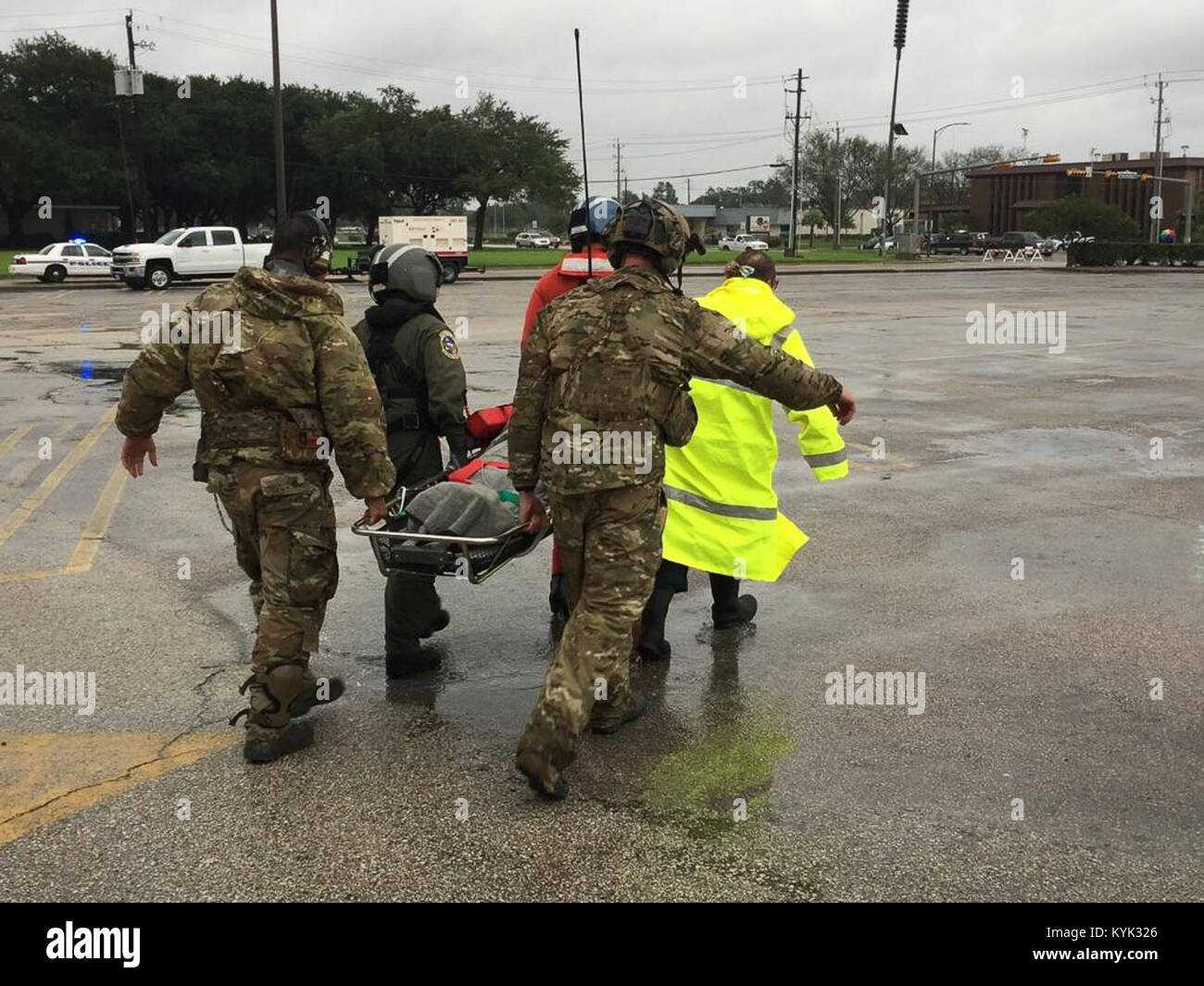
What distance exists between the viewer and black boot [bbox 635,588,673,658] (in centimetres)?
538

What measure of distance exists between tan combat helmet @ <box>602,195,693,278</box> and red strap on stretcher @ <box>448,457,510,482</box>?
104 cm

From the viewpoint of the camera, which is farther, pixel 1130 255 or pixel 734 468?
pixel 1130 255

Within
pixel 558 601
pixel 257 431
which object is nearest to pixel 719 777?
pixel 558 601

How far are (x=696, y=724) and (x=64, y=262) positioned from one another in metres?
40.0

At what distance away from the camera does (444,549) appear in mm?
4344

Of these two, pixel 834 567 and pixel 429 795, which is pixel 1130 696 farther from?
pixel 429 795

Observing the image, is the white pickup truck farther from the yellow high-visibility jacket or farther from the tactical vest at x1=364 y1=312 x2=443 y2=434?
the yellow high-visibility jacket

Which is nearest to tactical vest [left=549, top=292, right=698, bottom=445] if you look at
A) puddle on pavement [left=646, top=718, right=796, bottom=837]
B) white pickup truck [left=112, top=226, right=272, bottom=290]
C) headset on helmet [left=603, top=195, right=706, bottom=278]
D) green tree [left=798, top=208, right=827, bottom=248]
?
headset on helmet [left=603, top=195, right=706, bottom=278]

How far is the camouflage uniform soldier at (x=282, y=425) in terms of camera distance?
4.26 metres

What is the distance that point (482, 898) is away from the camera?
11.3ft

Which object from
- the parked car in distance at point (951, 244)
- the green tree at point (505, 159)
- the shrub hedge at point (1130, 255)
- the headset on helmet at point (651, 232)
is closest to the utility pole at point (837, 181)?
the parked car in distance at point (951, 244)

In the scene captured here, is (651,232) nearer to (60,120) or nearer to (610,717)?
(610,717)

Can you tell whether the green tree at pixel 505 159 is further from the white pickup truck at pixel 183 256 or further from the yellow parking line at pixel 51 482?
the yellow parking line at pixel 51 482

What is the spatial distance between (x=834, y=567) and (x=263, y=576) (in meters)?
3.52
